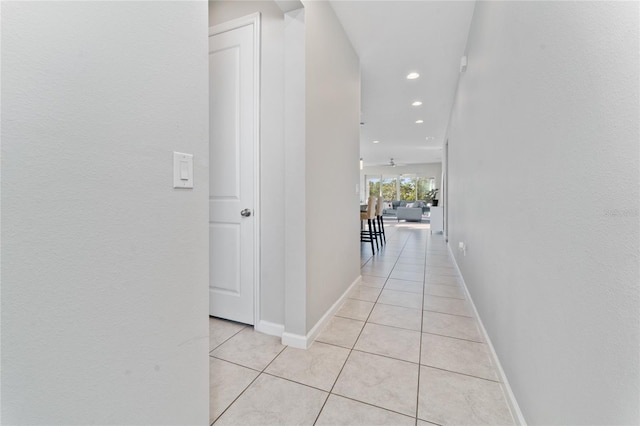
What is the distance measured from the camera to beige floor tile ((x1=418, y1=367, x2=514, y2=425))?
4.15 feet

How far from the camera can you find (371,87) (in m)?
4.22

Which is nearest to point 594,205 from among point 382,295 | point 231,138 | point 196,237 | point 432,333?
point 196,237

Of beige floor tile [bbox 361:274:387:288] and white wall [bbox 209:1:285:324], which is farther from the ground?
white wall [bbox 209:1:285:324]

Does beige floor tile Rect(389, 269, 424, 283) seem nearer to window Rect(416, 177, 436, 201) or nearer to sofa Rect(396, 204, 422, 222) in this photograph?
sofa Rect(396, 204, 422, 222)

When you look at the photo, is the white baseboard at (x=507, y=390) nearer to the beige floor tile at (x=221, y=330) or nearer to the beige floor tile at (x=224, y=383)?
the beige floor tile at (x=224, y=383)

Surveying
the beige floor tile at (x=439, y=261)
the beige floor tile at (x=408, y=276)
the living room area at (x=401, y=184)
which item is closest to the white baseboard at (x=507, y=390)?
the beige floor tile at (x=408, y=276)

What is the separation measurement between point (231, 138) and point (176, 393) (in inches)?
66.8

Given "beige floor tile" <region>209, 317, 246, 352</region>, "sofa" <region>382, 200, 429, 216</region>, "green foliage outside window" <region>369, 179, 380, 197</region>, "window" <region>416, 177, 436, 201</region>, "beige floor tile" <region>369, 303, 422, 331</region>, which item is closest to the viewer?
"beige floor tile" <region>209, 317, 246, 352</region>

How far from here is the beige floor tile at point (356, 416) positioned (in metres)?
1.24

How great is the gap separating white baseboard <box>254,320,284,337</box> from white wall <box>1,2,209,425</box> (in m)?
0.98

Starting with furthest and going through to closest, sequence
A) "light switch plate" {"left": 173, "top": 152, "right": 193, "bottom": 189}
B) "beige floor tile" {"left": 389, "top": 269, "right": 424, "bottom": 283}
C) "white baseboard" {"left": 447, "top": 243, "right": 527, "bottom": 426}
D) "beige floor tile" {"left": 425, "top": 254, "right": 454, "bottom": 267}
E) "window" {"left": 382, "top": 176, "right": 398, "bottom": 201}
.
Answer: "window" {"left": 382, "top": 176, "right": 398, "bottom": 201}
"beige floor tile" {"left": 425, "top": 254, "right": 454, "bottom": 267}
"beige floor tile" {"left": 389, "top": 269, "right": 424, "bottom": 283}
"white baseboard" {"left": 447, "top": 243, "right": 527, "bottom": 426}
"light switch plate" {"left": 173, "top": 152, "right": 193, "bottom": 189}

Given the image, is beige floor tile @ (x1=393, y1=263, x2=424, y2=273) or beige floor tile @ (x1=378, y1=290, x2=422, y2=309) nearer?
beige floor tile @ (x1=378, y1=290, x2=422, y2=309)

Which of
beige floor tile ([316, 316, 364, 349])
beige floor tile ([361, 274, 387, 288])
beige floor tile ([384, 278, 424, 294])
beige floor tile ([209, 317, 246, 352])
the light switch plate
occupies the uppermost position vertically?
the light switch plate

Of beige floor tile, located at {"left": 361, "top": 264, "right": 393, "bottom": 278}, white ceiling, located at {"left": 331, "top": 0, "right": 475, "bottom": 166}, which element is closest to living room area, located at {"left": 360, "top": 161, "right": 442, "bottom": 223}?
white ceiling, located at {"left": 331, "top": 0, "right": 475, "bottom": 166}
